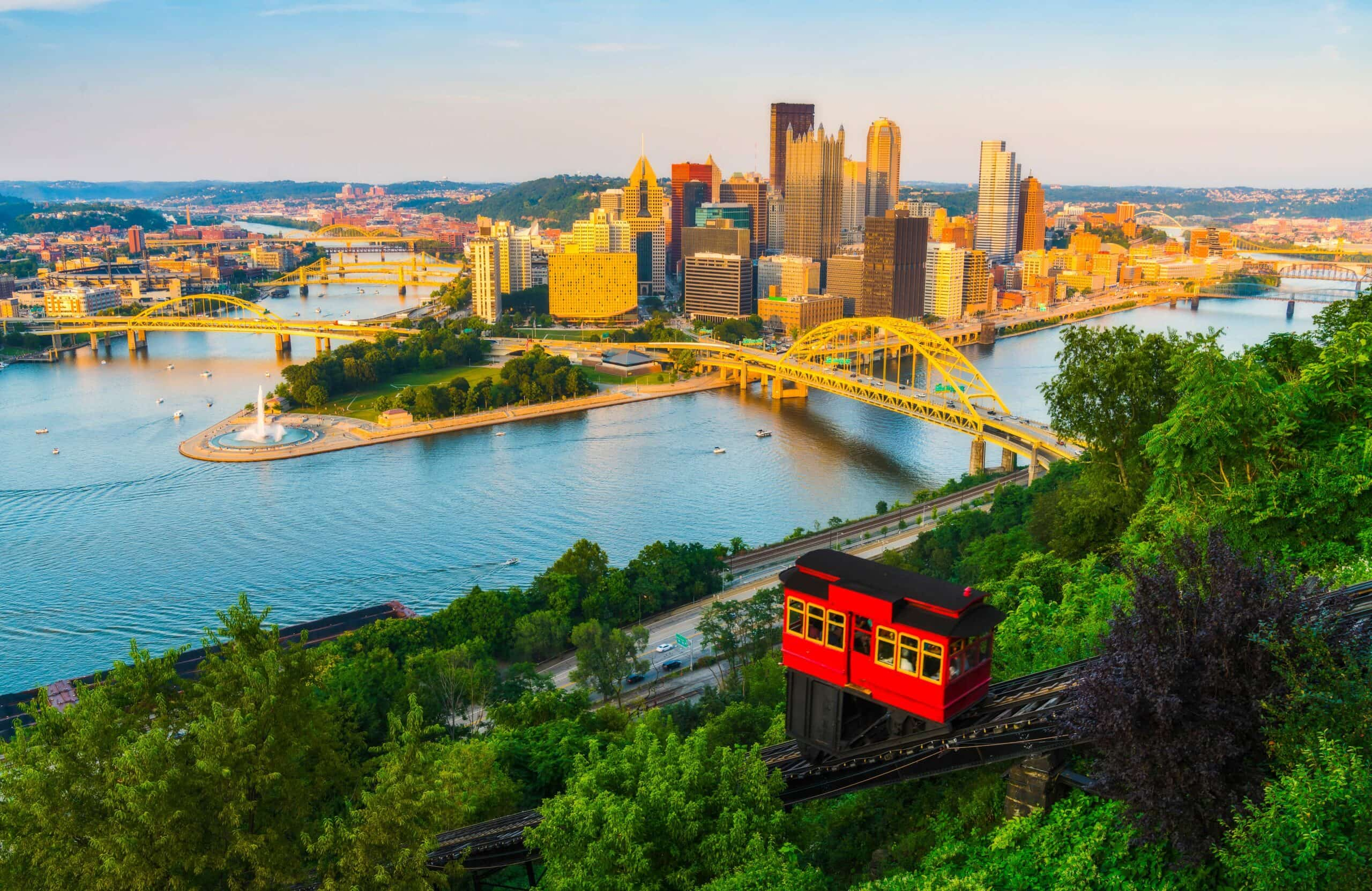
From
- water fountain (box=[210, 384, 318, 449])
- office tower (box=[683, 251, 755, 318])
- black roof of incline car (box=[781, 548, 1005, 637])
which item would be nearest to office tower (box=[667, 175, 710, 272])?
office tower (box=[683, 251, 755, 318])

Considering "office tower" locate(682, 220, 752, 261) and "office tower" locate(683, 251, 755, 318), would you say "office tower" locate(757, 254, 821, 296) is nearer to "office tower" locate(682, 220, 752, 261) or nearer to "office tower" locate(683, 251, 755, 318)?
"office tower" locate(682, 220, 752, 261)

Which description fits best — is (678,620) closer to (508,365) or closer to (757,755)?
(757,755)

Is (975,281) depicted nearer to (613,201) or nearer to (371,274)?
(613,201)

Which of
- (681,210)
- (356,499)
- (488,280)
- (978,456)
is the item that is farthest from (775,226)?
(356,499)

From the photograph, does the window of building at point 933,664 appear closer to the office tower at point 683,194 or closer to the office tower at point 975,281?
the office tower at point 975,281

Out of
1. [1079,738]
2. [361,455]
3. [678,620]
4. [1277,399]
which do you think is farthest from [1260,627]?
[361,455]

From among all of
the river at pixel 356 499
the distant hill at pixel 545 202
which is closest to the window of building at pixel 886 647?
the river at pixel 356 499
